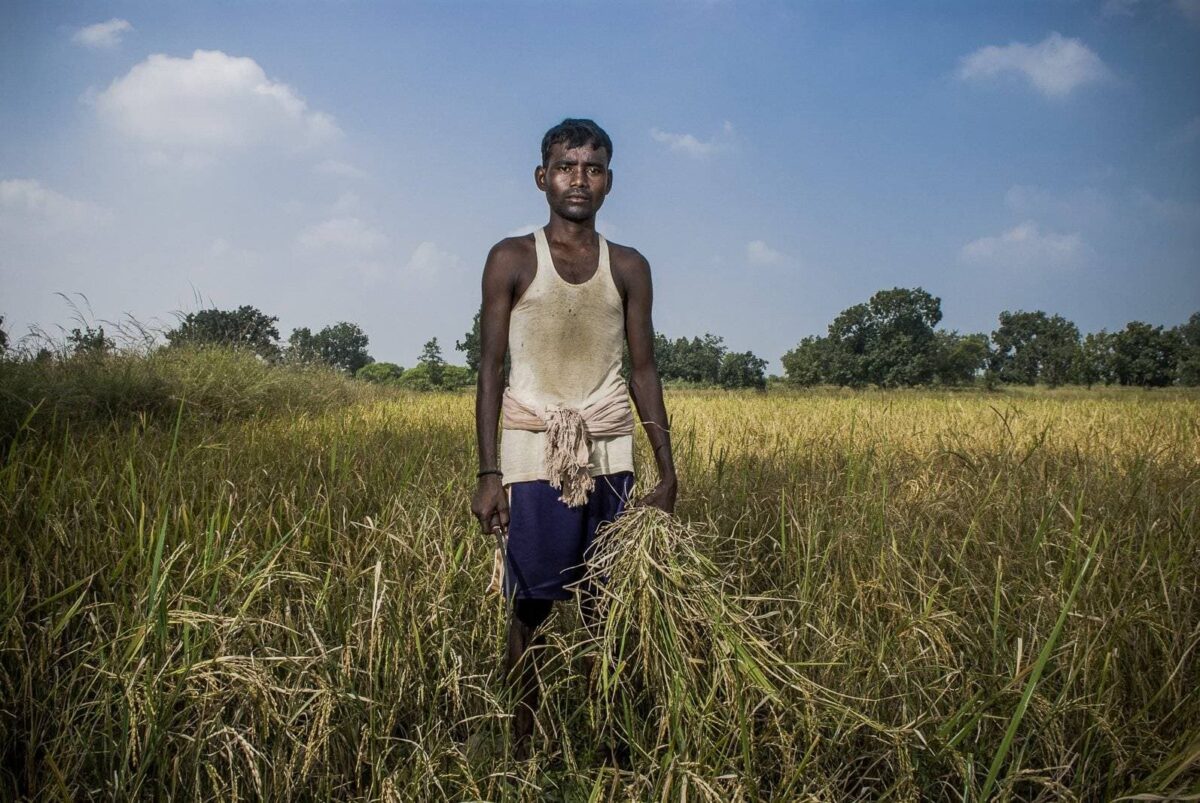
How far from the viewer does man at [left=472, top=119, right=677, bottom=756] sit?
2078mm

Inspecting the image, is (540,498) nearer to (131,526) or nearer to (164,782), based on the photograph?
(164,782)

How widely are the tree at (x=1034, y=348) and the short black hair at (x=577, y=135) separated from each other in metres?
70.5

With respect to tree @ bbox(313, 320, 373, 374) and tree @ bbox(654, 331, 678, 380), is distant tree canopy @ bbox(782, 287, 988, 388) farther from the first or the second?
tree @ bbox(313, 320, 373, 374)

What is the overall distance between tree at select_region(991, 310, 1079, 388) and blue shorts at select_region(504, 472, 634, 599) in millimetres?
70706

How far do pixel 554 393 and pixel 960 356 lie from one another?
6685 cm

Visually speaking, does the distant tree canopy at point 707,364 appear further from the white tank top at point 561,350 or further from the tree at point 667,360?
the white tank top at point 561,350

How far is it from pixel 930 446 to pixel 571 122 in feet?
16.9

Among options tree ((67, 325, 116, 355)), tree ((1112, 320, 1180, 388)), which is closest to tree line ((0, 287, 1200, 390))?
tree ((1112, 320, 1180, 388))

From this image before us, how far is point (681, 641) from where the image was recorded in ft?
5.58

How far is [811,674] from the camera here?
7.52 ft

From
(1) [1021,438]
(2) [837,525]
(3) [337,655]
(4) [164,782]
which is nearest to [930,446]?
(1) [1021,438]

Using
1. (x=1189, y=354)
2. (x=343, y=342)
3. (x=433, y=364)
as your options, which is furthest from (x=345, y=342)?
(x=1189, y=354)

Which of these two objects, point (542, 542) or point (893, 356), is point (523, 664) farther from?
point (893, 356)

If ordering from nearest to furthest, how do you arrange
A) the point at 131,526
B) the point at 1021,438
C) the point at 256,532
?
the point at 131,526 → the point at 256,532 → the point at 1021,438
